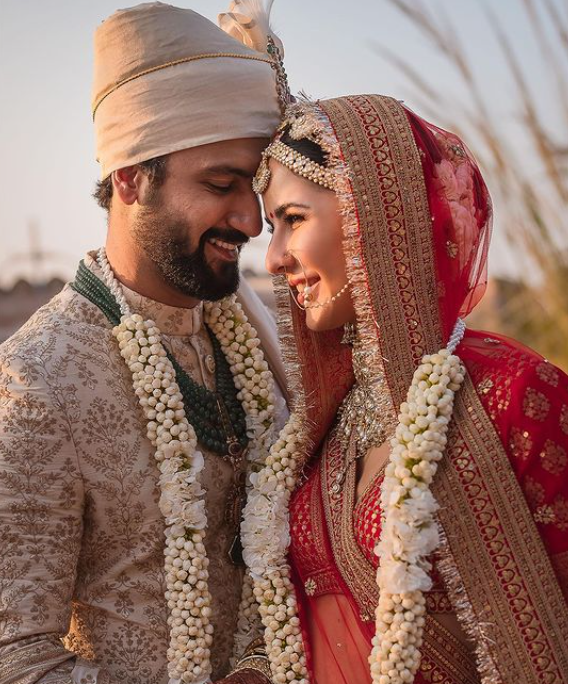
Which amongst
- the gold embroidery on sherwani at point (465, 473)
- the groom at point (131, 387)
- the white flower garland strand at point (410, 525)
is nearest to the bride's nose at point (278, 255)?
the gold embroidery on sherwani at point (465, 473)

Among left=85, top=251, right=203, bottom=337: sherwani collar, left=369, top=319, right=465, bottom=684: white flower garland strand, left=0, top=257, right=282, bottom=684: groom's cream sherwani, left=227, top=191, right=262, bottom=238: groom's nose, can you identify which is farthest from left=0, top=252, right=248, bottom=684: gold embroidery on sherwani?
left=369, top=319, right=465, bottom=684: white flower garland strand

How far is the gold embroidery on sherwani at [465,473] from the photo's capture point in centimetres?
218

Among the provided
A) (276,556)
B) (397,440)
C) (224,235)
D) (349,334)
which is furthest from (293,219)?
(276,556)

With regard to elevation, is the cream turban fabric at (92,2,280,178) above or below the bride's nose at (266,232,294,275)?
above

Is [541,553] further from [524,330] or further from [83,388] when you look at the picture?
[524,330]

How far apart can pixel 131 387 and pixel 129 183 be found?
2.18 ft

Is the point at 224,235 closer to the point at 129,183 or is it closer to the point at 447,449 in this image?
the point at 129,183

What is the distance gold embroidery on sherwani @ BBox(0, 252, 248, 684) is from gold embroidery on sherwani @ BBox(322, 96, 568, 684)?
2.73ft

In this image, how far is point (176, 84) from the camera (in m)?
2.92

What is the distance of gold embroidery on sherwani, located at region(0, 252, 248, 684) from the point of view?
2.52m

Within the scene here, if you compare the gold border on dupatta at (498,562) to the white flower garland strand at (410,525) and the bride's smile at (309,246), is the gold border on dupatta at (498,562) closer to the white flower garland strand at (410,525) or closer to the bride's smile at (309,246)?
the white flower garland strand at (410,525)

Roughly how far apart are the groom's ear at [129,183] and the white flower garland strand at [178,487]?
221 millimetres

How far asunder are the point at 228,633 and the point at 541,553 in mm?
1120

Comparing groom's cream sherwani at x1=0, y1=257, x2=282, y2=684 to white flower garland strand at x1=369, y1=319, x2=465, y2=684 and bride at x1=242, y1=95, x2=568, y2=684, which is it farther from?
white flower garland strand at x1=369, y1=319, x2=465, y2=684
